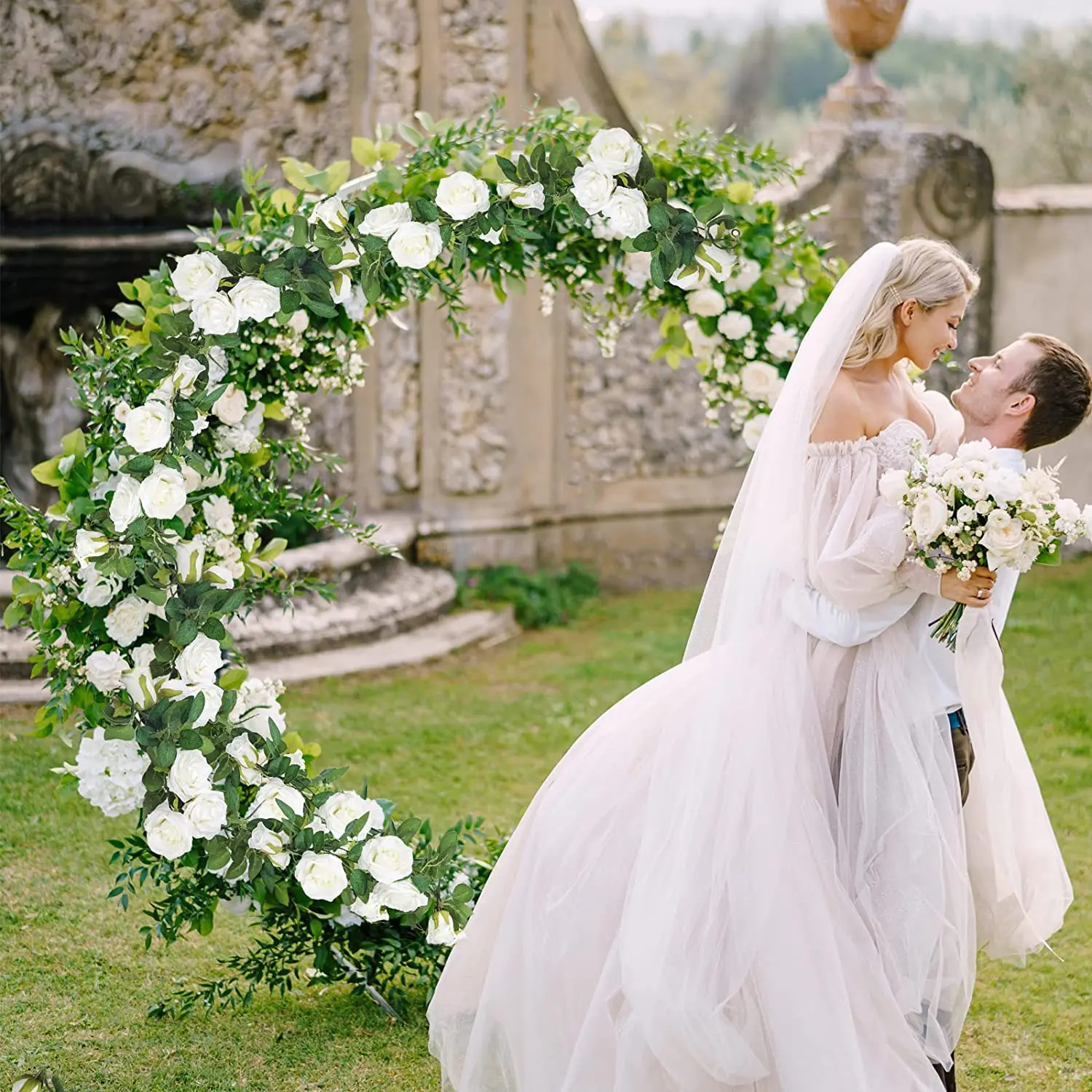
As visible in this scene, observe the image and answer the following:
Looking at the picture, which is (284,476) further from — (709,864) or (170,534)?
(709,864)

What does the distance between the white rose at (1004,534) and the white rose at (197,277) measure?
80.1 inches

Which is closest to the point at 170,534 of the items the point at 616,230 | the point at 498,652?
the point at 616,230

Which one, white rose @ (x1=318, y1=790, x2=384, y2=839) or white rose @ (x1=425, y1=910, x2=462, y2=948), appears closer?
white rose @ (x1=318, y1=790, x2=384, y2=839)

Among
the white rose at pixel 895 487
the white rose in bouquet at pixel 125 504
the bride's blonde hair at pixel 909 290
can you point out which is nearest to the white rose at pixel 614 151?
the bride's blonde hair at pixel 909 290

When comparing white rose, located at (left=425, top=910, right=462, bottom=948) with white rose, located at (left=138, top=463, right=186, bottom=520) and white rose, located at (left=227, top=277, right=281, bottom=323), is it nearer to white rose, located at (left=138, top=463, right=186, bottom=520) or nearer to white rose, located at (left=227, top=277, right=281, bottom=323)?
white rose, located at (left=138, top=463, right=186, bottom=520)

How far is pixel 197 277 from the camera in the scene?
401 centimetres

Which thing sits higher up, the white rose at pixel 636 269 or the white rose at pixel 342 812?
the white rose at pixel 636 269

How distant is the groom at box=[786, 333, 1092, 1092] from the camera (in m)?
3.48

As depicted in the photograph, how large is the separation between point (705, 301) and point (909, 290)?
3.96 ft

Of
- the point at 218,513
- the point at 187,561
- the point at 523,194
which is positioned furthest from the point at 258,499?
the point at 523,194

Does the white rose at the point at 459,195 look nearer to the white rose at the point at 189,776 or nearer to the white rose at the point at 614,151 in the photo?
the white rose at the point at 614,151

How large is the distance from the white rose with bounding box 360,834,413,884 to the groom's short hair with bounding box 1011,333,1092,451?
1.84m

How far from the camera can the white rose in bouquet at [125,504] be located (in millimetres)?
3809

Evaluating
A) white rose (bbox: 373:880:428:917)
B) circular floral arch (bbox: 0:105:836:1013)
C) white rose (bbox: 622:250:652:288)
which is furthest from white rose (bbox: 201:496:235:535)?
white rose (bbox: 622:250:652:288)
